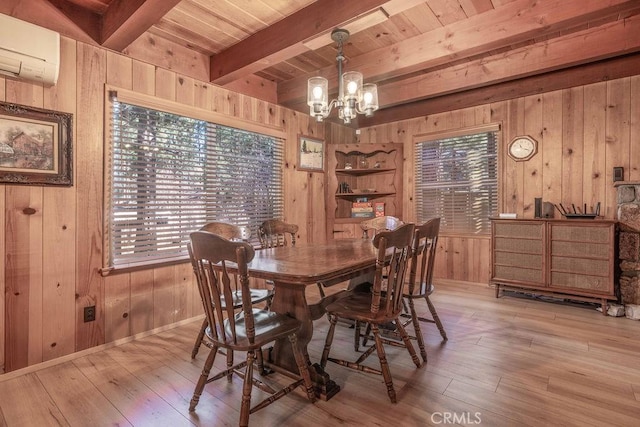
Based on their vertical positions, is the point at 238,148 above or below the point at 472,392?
above

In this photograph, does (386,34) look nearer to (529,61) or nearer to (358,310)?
(529,61)

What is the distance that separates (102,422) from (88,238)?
50.4 inches

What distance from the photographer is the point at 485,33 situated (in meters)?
2.45

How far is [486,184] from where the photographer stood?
13.4 ft

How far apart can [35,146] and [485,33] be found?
3.24m

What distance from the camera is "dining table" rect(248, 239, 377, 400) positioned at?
5.29ft

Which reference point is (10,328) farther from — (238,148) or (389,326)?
(389,326)

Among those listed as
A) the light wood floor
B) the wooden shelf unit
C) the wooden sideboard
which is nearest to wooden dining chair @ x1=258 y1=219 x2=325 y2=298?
the light wood floor

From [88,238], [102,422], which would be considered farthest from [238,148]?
[102,422]

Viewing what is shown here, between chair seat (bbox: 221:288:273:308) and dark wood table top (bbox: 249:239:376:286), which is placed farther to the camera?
chair seat (bbox: 221:288:273:308)

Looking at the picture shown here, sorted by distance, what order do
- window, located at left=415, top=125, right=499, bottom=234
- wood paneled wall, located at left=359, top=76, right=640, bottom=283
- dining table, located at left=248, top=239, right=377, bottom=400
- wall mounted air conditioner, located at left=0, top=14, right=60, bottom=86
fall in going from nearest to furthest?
dining table, located at left=248, top=239, right=377, bottom=400 → wall mounted air conditioner, located at left=0, top=14, right=60, bottom=86 → wood paneled wall, located at left=359, top=76, right=640, bottom=283 → window, located at left=415, top=125, right=499, bottom=234

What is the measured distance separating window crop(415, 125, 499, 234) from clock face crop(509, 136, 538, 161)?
0.19 meters

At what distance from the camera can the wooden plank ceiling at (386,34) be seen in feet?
7.04

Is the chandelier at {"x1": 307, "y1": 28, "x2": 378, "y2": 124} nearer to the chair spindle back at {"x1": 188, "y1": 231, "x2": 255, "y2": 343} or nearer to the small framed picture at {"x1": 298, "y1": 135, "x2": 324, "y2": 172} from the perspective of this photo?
the chair spindle back at {"x1": 188, "y1": 231, "x2": 255, "y2": 343}
